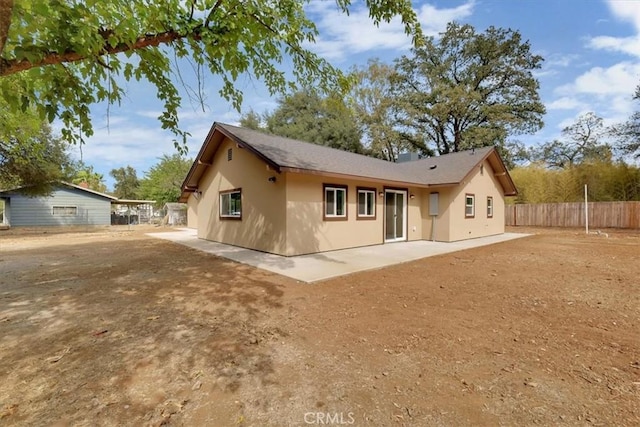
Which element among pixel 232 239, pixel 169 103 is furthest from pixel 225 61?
pixel 232 239

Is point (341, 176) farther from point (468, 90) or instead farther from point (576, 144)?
point (576, 144)

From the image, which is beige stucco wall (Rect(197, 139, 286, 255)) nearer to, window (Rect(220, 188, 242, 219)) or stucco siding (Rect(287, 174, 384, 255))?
window (Rect(220, 188, 242, 219))

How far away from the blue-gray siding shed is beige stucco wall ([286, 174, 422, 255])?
64.9 feet

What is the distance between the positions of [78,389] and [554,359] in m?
4.10

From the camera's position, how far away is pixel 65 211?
21922 millimetres

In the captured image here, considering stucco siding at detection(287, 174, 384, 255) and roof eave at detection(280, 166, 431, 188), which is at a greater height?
roof eave at detection(280, 166, 431, 188)

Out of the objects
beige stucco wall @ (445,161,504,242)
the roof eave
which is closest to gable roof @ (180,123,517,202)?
the roof eave

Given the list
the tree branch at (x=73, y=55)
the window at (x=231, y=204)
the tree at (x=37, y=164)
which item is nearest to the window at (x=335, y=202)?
the window at (x=231, y=204)

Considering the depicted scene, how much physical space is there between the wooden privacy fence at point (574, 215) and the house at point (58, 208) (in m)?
30.1

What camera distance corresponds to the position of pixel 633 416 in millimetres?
1966

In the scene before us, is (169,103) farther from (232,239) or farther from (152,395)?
(232,239)

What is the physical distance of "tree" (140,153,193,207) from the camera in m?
29.5

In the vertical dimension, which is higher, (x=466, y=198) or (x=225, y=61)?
(x=225, y=61)

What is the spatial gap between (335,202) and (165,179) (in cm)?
2654
